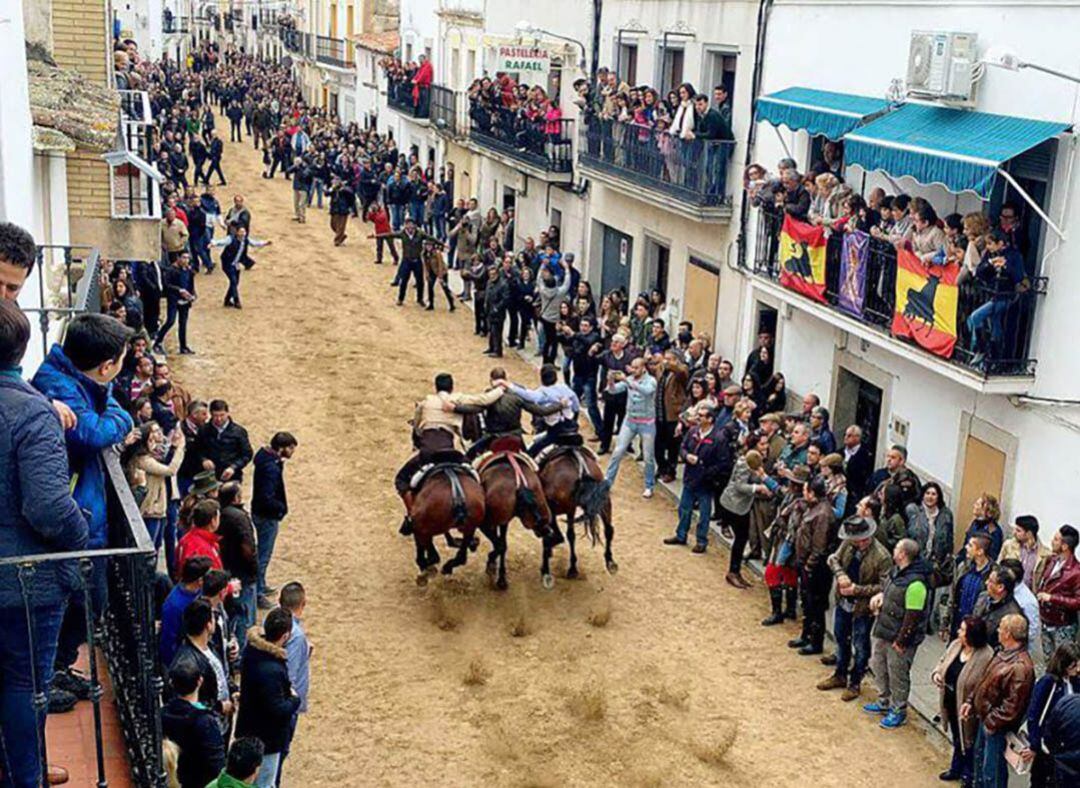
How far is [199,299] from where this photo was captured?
25.4m

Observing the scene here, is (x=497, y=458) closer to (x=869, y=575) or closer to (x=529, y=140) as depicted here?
(x=869, y=575)

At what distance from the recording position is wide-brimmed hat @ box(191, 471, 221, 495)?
11.4 m

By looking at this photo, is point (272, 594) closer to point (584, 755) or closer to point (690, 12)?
point (584, 755)

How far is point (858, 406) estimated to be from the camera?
54.6 feet

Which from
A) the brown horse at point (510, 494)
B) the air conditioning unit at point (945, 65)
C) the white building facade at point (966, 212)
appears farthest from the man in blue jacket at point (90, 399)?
the air conditioning unit at point (945, 65)

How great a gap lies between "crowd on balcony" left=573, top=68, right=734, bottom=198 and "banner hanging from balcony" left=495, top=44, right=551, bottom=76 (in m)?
2.57

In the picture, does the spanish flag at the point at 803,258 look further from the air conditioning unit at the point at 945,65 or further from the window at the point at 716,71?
the window at the point at 716,71

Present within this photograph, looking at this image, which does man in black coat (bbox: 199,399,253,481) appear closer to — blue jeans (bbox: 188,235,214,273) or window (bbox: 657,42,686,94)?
window (bbox: 657,42,686,94)

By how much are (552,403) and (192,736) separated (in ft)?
23.0

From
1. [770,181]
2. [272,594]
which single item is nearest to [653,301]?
[770,181]

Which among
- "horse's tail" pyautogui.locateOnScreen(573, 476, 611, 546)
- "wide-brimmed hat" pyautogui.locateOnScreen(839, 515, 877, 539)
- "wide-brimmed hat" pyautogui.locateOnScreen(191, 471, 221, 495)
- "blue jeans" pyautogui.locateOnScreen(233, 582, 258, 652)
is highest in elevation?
"wide-brimmed hat" pyautogui.locateOnScreen(191, 471, 221, 495)

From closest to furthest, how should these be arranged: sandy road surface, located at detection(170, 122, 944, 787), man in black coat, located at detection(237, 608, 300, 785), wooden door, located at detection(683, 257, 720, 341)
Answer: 1. man in black coat, located at detection(237, 608, 300, 785)
2. sandy road surface, located at detection(170, 122, 944, 787)
3. wooden door, located at detection(683, 257, 720, 341)

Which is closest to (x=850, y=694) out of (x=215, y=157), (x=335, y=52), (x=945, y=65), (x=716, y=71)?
(x=945, y=65)

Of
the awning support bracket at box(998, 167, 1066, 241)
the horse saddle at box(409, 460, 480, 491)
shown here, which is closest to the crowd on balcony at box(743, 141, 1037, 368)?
the awning support bracket at box(998, 167, 1066, 241)
